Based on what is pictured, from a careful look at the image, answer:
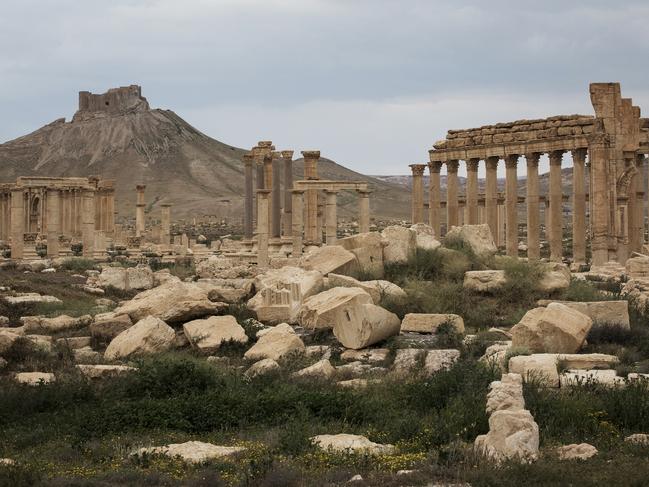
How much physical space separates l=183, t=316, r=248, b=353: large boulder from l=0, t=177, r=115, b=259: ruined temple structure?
26826mm

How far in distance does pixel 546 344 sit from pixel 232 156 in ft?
458

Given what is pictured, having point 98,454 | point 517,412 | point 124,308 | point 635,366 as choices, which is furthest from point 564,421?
point 124,308

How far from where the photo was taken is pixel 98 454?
1176 cm

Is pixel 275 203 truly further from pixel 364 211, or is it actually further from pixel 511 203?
pixel 511 203

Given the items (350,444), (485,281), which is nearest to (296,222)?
(485,281)

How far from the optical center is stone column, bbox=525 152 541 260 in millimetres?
41156

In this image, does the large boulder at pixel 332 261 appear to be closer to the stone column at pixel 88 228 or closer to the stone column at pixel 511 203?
the stone column at pixel 511 203

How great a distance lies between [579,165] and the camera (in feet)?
130

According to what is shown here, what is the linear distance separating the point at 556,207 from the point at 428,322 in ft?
70.7

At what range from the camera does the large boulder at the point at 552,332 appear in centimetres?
1717

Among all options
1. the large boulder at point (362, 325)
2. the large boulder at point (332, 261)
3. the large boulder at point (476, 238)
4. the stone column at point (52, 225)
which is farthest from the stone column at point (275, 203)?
the large boulder at point (362, 325)

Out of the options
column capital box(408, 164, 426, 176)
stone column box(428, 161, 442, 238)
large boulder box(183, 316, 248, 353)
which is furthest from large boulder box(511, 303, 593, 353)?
column capital box(408, 164, 426, 176)

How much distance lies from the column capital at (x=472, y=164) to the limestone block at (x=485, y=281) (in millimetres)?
21327

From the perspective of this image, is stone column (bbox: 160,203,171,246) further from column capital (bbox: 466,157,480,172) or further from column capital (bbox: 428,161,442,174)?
column capital (bbox: 466,157,480,172)
